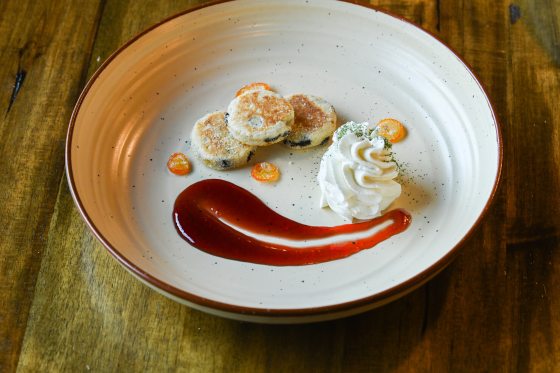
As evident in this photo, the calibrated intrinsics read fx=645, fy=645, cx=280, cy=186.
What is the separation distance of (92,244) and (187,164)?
1.35 ft

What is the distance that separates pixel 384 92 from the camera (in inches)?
93.5

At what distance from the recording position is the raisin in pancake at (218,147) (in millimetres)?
2174

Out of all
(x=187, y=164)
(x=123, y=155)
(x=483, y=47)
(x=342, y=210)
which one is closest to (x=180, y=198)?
(x=187, y=164)

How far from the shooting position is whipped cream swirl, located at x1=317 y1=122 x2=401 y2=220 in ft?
6.56

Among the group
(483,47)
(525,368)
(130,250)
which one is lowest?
(525,368)

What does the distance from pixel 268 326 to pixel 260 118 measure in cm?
72

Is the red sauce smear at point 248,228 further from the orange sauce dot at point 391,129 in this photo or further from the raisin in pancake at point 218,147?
the orange sauce dot at point 391,129

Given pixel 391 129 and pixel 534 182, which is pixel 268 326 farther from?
pixel 534 182

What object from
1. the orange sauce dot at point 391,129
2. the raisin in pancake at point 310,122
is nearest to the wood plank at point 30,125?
the raisin in pancake at point 310,122

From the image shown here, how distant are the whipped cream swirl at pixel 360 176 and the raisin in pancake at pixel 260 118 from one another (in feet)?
0.74

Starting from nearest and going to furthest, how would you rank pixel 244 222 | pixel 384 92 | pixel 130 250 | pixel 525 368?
pixel 525 368 < pixel 130 250 < pixel 244 222 < pixel 384 92

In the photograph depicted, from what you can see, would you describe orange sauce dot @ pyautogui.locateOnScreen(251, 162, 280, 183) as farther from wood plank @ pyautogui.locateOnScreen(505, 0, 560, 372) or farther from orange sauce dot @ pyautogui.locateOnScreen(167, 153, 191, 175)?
wood plank @ pyautogui.locateOnScreen(505, 0, 560, 372)

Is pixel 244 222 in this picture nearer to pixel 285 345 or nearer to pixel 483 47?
pixel 285 345

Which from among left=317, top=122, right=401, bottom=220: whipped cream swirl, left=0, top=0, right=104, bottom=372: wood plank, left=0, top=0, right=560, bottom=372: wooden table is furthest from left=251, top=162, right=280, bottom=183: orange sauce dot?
left=0, top=0, right=104, bottom=372: wood plank
